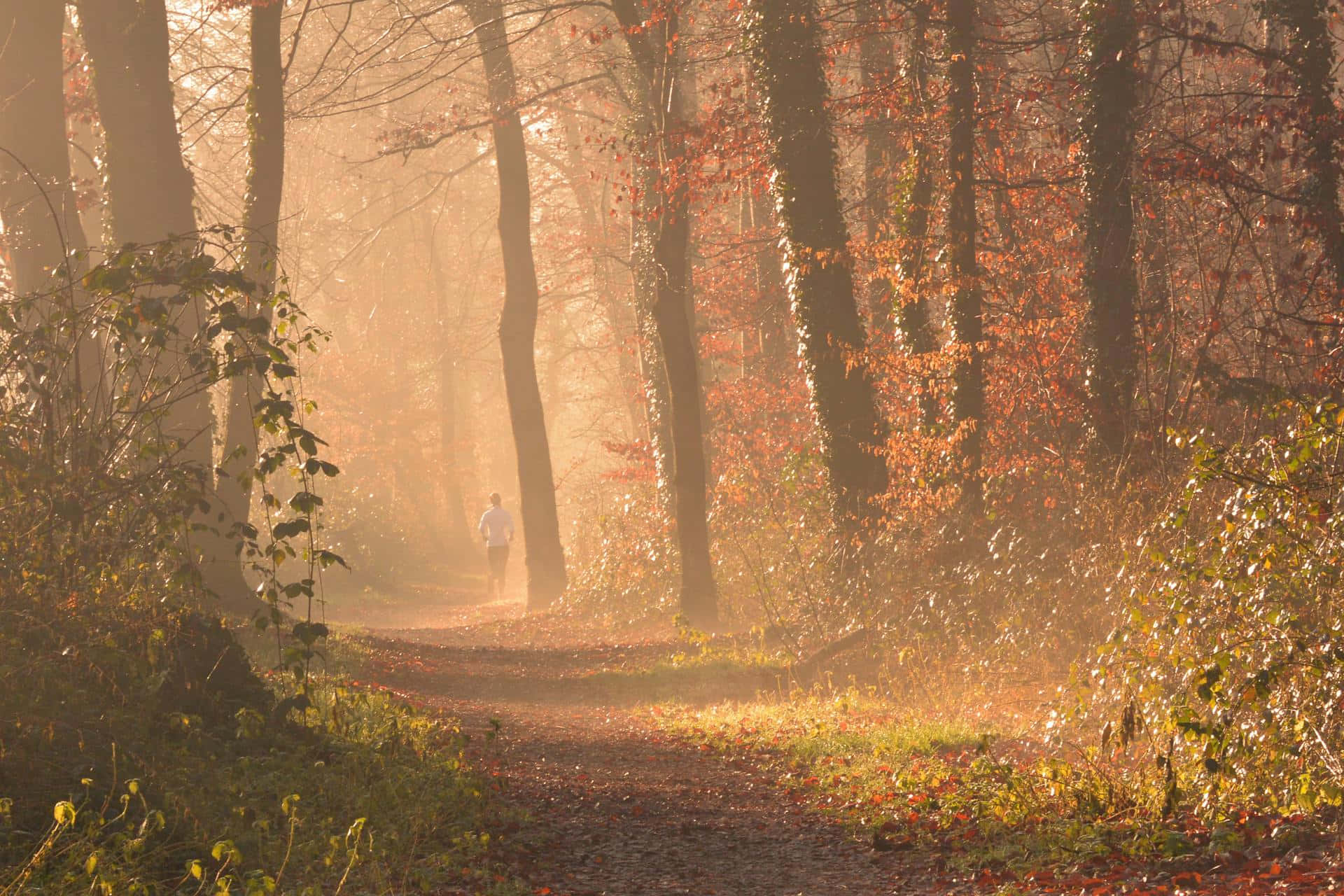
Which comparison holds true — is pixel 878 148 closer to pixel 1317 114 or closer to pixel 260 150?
pixel 1317 114

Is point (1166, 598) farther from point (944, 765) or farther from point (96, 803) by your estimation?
point (96, 803)

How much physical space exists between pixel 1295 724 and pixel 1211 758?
704 mm

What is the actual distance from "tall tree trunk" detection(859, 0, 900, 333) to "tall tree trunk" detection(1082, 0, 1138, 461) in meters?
2.60

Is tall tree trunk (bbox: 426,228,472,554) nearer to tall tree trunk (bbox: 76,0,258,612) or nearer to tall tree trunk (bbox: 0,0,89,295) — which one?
tall tree trunk (bbox: 0,0,89,295)

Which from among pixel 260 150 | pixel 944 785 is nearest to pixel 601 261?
pixel 260 150

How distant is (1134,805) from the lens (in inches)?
242

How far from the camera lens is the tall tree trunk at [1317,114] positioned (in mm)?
12375

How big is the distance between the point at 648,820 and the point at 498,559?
20.1 meters

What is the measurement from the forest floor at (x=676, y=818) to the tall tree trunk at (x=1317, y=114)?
7242mm

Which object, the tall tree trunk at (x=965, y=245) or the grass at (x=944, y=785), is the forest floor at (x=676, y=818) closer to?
the grass at (x=944, y=785)

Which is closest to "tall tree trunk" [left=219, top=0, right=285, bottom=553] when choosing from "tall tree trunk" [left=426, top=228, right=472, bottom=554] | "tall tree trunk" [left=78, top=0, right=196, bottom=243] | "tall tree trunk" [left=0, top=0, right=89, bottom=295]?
"tall tree trunk" [left=78, top=0, right=196, bottom=243]

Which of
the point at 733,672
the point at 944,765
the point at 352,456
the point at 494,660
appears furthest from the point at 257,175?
the point at 352,456

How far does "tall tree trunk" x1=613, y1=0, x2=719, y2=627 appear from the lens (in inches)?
596

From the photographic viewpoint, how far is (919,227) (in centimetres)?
1408
